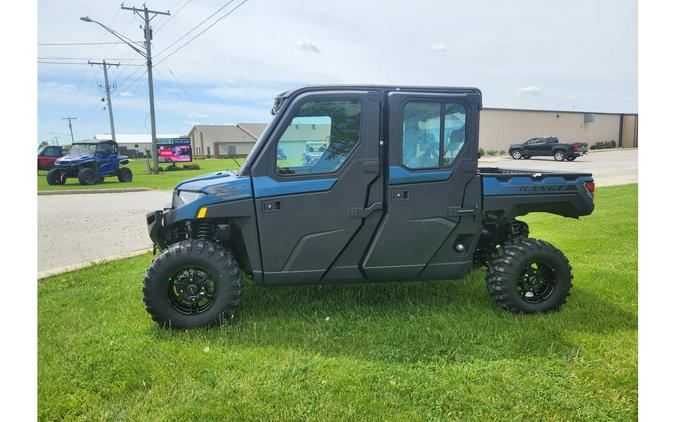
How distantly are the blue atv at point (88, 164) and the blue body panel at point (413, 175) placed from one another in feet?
63.6

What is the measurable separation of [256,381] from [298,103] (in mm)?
2311

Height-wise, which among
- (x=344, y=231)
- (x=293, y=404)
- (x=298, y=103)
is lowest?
(x=293, y=404)

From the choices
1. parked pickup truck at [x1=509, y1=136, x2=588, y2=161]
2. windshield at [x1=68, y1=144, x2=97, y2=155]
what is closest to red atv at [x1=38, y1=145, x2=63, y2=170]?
windshield at [x1=68, y1=144, x2=97, y2=155]

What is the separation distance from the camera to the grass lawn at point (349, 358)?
2.95 m

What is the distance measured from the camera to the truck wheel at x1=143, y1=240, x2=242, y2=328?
3.95 metres

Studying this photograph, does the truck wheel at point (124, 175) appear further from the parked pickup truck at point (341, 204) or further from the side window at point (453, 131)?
the side window at point (453, 131)

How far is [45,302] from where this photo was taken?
489cm

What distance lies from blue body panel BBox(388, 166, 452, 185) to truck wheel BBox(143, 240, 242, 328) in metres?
1.65

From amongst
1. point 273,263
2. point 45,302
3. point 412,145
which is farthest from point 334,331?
point 45,302

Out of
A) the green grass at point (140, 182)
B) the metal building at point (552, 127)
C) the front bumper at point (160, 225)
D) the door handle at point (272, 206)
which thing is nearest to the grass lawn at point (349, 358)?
the front bumper at point (160, 225)

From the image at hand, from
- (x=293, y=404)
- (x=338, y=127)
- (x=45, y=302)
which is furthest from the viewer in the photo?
(x=45, y=302)

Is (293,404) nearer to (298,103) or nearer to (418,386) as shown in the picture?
(418,386)

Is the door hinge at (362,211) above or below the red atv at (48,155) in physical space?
below

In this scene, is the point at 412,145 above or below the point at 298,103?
below
